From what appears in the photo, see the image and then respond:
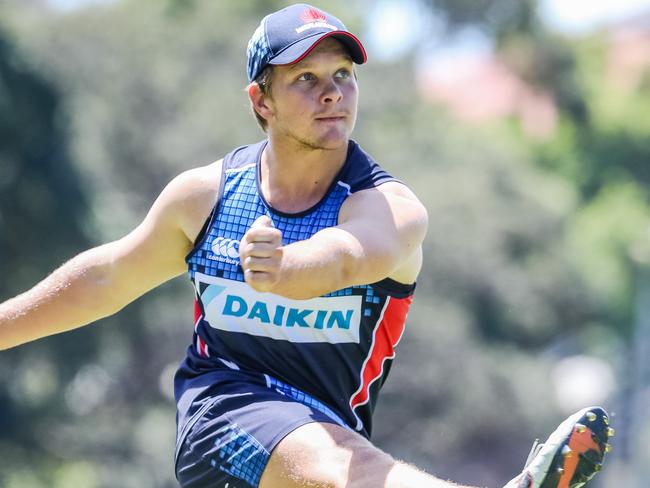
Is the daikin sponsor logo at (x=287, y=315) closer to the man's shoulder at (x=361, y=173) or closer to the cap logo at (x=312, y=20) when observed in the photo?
the man's shoulder at (x=361, y=173)

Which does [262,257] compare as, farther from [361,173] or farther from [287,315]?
[361,173]

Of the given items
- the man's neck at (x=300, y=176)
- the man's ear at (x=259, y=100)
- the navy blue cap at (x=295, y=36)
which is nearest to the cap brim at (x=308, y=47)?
the navy blue cap at (x=295, y=36)

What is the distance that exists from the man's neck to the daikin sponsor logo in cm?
39

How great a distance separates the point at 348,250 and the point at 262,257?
1.27 feet

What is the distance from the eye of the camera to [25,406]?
79.1 ft

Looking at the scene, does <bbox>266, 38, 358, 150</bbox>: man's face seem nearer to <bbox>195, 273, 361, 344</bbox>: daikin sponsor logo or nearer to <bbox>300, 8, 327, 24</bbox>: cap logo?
<bbox>300, 8, 327, 24</bbox>: cap logo

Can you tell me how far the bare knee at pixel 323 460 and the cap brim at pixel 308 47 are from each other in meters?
1.45

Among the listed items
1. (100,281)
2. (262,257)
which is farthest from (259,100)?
(262,257)

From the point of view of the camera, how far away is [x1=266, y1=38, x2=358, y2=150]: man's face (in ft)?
16.9

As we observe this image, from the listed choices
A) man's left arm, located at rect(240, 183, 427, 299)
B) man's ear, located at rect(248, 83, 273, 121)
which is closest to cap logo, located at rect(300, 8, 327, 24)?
man's ear, located at rect(248, 83, 273, 121)

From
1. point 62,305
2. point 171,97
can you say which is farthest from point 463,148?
point 62,305

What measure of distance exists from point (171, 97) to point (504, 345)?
10.5 meters

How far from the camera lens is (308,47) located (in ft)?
16.6

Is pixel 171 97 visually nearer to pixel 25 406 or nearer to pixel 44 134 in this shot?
pixel 44 134
